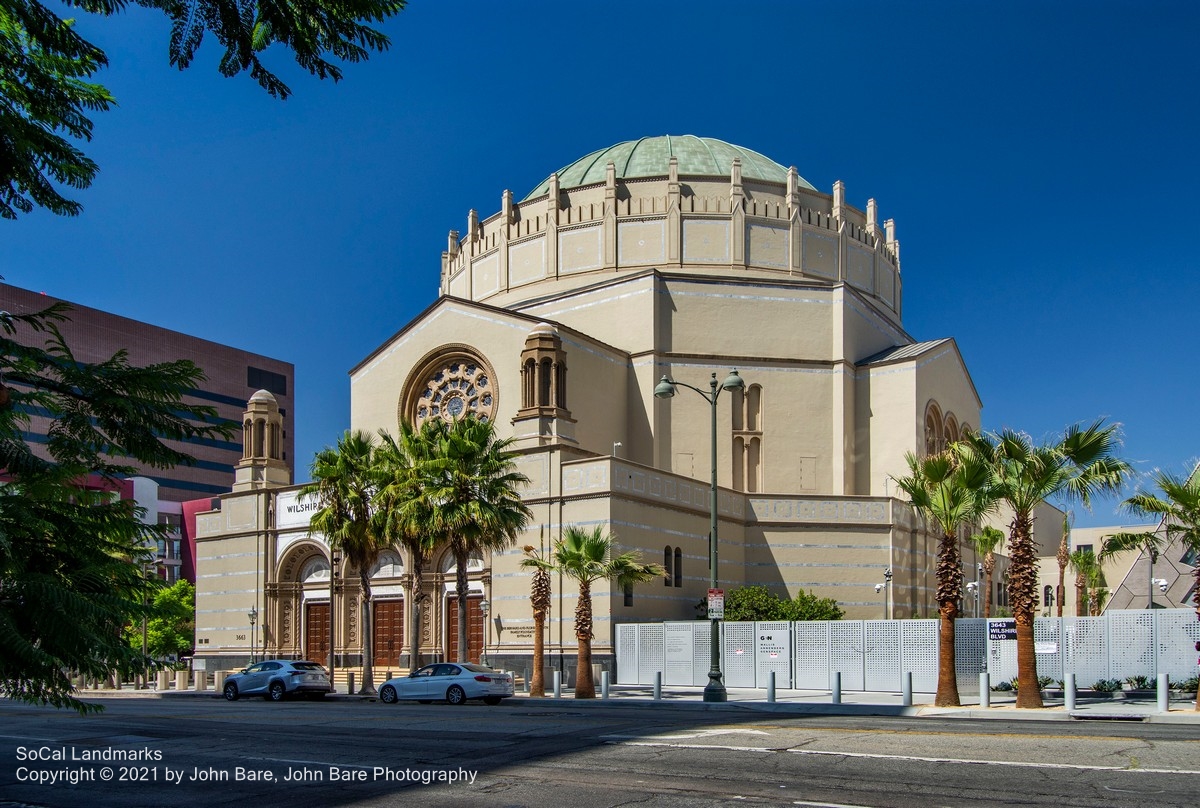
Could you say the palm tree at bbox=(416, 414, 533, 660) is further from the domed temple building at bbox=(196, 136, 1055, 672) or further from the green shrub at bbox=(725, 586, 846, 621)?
the green shrub at bbox=(725, 586, 846, 621)

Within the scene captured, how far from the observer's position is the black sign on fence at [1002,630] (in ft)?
89.1

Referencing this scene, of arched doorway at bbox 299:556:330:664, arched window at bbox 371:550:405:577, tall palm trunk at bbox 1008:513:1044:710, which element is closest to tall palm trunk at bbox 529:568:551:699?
arched window at bbox 371:550:405:577

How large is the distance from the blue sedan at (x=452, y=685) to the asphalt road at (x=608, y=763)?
7.78 m

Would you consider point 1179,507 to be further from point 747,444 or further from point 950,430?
point 950,430

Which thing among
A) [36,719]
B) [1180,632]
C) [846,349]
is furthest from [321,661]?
→ [1180,632]

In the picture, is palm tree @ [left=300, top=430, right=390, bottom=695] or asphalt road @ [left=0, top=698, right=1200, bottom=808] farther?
palm tree @ [left=300, top=430, right=390, bottom=695]

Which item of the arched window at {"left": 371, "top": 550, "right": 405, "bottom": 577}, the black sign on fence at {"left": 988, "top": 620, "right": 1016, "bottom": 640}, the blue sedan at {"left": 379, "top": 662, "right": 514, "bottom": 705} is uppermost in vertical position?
the arched window at {"left": 371, "top": 550, "right": 405, "bottom": 577}

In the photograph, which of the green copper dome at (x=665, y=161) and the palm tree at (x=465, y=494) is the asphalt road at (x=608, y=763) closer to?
the palm tree at (x=465, y=494)

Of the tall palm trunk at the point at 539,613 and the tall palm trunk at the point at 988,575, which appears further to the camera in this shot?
the tall palm trunk at the point at 988,575

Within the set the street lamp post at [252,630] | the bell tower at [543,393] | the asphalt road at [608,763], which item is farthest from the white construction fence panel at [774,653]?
the street lamp post at [252,630]

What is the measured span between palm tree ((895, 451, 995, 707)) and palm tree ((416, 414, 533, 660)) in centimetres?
1282

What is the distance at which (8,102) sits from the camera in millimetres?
7172

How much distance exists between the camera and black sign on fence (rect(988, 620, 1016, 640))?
2717 cm

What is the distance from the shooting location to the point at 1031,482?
25.1 meters
